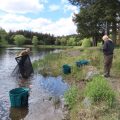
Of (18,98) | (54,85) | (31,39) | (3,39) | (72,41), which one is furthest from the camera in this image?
(31,39)

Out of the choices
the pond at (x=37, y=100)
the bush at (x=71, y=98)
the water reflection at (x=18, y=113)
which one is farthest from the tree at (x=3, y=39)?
the bush at (x=71, y=98)

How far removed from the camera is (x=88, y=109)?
8961mm

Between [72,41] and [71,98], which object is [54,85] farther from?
[72,41]

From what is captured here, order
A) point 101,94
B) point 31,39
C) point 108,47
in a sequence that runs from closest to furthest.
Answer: point 101,94
point 108,47
point 31,39

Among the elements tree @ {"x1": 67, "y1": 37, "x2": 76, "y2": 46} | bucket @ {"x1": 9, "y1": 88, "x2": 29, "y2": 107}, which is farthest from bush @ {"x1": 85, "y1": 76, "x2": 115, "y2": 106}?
tree @ {"x1": 67, "y1": 37, "x2": 76, "y2": 46}

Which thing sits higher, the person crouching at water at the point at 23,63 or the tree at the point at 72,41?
the person crouching at water at the point at 23,63

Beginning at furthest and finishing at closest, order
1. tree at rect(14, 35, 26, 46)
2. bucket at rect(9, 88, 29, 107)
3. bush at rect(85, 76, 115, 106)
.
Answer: tree at rect(14, 35, 26, 46) < bucket at rect(9, 88, 29, 107) < bush at rect(85, 76, 115, 106)

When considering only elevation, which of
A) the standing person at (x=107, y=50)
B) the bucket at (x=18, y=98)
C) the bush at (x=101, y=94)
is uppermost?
the standing person at (x=107, y=50)

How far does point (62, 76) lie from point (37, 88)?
446 centimetres

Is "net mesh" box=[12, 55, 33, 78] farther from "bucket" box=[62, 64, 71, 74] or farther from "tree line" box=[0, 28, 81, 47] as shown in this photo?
"tree line" box=[0, 28, 81, 47]

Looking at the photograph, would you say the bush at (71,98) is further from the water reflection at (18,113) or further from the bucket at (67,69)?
the bucket at (67,69)

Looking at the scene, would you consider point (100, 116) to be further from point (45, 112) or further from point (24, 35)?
point (24, 35)

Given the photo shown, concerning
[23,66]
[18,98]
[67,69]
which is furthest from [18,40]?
[18,98]

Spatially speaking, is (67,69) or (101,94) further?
(67,69)
